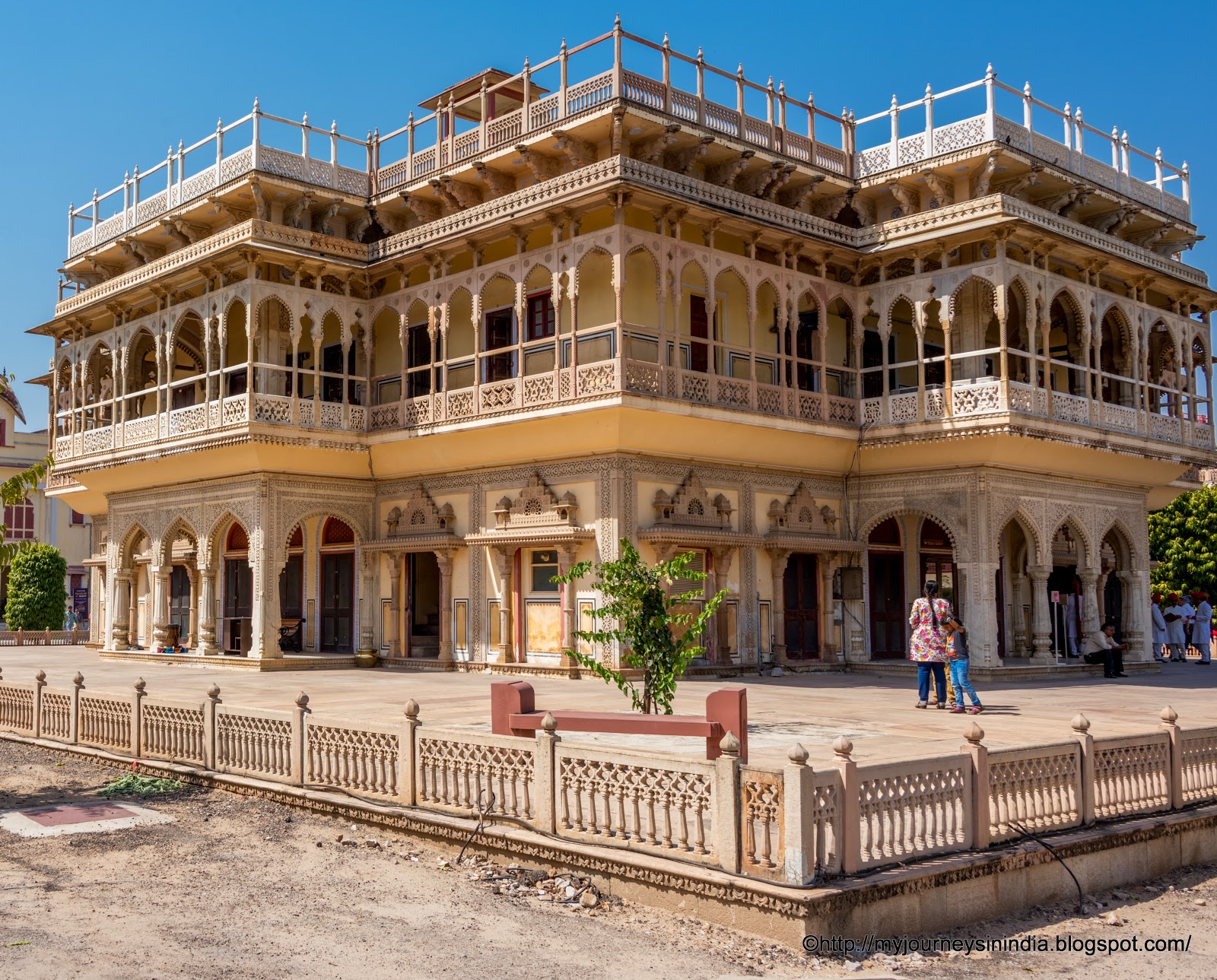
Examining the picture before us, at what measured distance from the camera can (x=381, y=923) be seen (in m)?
6.72

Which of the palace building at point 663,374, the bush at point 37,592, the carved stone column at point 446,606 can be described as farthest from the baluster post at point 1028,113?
the bush at point 37,592

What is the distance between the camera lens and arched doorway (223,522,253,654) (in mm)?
25406

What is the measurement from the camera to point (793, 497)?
21.0 metres

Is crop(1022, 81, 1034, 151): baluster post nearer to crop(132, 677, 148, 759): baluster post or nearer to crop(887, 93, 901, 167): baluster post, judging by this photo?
crop(887, 93, 901, 167): baluster post

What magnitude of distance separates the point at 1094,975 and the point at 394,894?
13.2 ft

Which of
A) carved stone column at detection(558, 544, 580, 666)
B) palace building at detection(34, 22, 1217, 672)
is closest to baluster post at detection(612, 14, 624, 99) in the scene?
palace building at detection(34, 22, 1217, 672)

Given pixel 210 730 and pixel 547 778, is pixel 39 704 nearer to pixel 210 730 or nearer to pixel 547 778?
pixel 210 730

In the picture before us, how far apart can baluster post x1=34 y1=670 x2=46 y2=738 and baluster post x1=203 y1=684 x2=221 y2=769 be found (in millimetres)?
3527

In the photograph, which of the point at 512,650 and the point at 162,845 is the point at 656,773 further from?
the point at 512,650

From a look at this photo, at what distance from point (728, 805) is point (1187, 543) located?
→ 123 feet

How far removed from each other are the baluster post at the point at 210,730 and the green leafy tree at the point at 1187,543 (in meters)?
34.4

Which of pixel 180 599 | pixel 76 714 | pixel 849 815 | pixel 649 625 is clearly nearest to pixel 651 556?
pixel 649 625

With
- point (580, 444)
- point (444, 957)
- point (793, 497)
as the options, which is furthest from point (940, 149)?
point (444, 957)

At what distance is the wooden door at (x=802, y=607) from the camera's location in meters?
21.2
